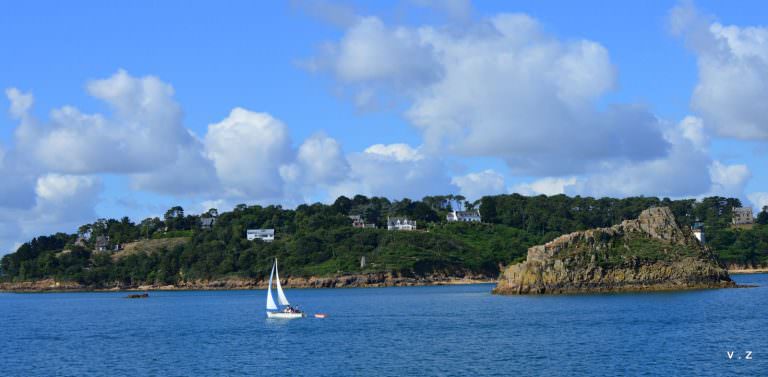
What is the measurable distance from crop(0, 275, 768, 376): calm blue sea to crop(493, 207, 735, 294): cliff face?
24.9 ft

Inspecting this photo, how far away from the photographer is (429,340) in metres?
81.7

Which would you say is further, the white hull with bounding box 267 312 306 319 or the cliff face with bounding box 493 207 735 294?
the cliff face with bounding box 493 207 735 294

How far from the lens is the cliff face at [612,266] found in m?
138

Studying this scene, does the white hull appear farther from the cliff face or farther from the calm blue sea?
the cliff face

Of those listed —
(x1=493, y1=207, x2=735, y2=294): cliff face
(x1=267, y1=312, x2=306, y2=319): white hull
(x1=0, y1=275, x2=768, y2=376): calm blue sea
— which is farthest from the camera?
(x1=493, y1=207, x2=735, y2=294): cliff face

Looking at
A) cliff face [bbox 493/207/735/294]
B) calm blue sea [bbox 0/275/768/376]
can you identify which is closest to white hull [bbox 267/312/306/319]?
calm blue sea [bbox 0/275/768/376]

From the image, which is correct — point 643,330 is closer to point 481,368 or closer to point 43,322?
point 481,368

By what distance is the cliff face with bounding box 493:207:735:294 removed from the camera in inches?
5448

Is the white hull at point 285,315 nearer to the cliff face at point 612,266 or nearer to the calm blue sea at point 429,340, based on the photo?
the calm blue sea at point 429,340

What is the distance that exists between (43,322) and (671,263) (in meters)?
92.6

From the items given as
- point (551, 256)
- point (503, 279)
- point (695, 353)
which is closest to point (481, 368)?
point (695, 353)

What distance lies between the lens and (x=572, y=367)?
6275cm

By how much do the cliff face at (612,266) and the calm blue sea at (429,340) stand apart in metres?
7.58

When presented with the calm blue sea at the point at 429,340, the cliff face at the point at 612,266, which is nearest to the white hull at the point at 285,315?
the calm blue sea at the point at 429,340
